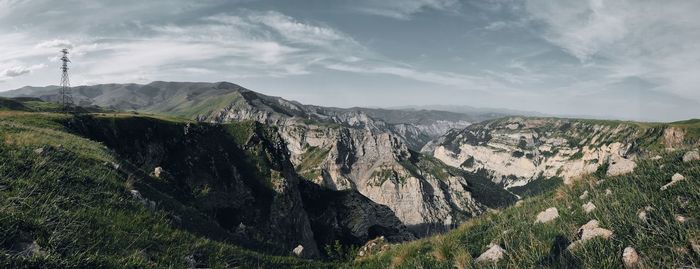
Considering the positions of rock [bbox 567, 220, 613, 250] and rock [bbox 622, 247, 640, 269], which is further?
rock [bbox 567, 220, 613, 250]

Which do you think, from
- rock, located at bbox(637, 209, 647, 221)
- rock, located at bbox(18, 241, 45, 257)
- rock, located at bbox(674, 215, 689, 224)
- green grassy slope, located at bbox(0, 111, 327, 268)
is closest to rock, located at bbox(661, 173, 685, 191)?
rock, located at bbox(637, 209, 647, 221)

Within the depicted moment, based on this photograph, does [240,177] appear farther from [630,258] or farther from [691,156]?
[630,258]

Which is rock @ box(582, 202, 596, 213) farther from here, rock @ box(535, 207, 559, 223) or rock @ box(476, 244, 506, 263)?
rock @ box(476, 244, 506, 263)

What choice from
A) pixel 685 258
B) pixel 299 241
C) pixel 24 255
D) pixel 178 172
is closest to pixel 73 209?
pixel 24 255

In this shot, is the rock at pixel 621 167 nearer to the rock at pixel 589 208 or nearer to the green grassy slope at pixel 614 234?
the green grassy slope at pixel 614 234

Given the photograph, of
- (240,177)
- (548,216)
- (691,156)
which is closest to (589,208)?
(548,216)
